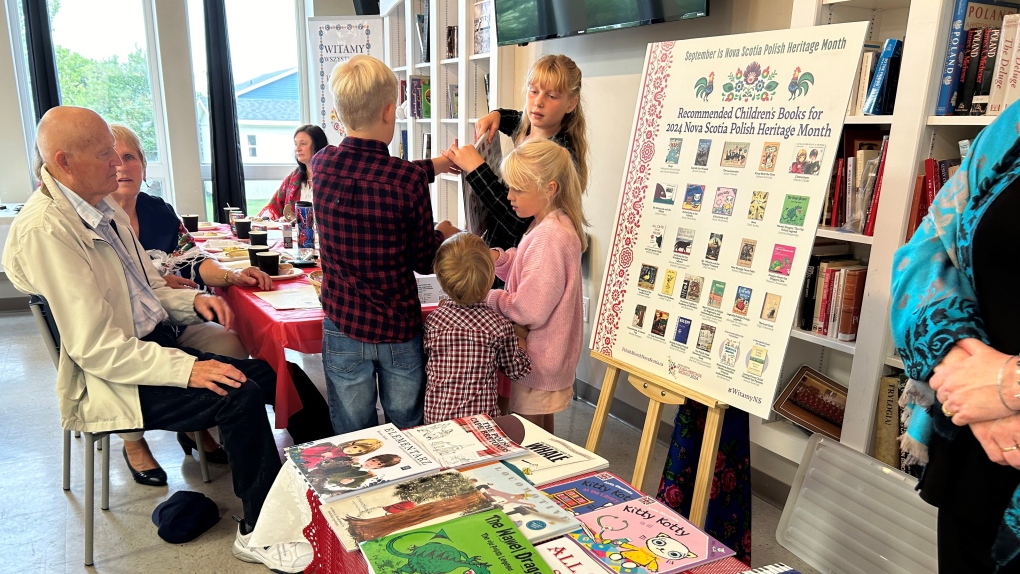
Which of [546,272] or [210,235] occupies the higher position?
[546,272]

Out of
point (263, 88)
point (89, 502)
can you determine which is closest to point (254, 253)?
point (89, 502)

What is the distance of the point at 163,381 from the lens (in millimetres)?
1866

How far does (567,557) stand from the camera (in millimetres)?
1015

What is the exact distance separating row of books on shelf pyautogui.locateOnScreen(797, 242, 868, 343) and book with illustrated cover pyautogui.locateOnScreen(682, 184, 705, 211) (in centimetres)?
56

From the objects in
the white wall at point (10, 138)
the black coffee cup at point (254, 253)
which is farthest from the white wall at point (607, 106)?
the white wall at point (10, 138)

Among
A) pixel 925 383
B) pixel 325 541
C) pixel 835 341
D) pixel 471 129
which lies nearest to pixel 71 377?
pixel 325 541

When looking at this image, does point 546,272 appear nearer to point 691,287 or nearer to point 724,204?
point 691,287

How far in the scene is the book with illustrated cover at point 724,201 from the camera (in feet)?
5.31

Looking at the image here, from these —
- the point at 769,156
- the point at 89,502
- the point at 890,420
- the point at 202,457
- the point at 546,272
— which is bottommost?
the point at 202,457

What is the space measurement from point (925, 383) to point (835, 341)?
102cm

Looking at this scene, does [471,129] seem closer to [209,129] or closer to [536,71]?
[536,71]


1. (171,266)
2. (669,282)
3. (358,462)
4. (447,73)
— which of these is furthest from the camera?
(447,73)

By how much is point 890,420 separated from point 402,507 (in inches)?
62.8

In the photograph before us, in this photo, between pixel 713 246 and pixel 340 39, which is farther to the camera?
pixel 340 39
